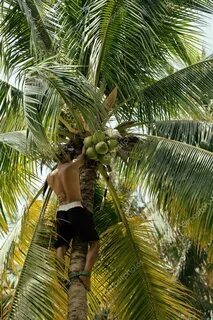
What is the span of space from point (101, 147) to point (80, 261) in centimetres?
105

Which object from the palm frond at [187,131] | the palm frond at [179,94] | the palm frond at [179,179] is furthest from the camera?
the palm frond at [179,94]

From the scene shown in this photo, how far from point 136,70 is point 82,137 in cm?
121

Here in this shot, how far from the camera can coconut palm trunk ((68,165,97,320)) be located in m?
5.53

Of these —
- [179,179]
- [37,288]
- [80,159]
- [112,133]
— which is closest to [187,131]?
[179,179]

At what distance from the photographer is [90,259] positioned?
5992 mm

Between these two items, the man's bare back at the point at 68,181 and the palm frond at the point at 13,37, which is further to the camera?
the palm frond at the point at 13,37

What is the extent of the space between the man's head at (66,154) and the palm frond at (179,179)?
1.99 feet

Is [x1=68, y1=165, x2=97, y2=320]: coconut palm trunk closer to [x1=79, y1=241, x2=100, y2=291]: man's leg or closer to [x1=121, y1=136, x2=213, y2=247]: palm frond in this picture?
[x1=79, y1=241, x2=100, y2=291]: man's leg

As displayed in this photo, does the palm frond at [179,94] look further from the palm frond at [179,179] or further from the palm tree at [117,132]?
the palm frond at [179,179]

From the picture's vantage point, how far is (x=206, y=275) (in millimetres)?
13328

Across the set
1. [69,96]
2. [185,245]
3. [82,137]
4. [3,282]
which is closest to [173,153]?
[82,137]

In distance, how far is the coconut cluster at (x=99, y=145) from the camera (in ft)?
19.8

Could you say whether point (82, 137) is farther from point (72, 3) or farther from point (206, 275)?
point (206, 275)

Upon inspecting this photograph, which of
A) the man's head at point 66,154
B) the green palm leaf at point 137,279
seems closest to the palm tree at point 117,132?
the green palm leaf at point 137,279
